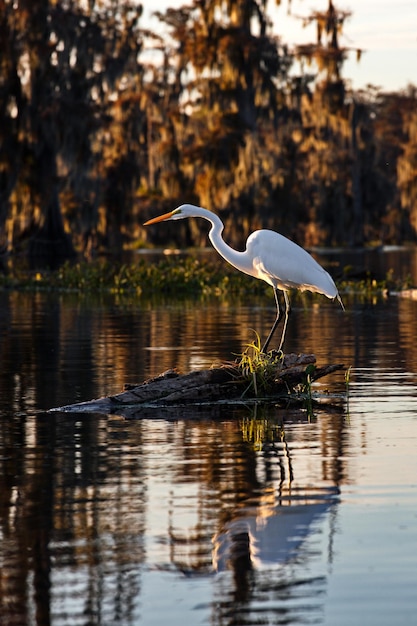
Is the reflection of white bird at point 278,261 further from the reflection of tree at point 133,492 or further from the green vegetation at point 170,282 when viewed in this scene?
the green vegetation at point 170,282

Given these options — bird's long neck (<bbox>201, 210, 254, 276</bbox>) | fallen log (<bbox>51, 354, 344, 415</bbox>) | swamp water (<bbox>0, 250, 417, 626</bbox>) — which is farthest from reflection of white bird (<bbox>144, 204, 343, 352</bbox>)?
fallen log (<bbox>51, 354, 344, 415</bbox>)

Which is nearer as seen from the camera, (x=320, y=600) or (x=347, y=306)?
(x=320, y=600)

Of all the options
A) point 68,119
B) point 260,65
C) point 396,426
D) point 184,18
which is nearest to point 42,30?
point 68,119

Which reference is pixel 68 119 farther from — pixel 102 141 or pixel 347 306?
pixel 347 306

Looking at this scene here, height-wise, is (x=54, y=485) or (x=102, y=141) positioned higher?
(x=102, y=141)

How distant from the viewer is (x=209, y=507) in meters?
7.48

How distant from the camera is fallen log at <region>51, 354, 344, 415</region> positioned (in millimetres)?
11828

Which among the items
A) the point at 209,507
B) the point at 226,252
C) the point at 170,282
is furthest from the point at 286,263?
the point at 170,282

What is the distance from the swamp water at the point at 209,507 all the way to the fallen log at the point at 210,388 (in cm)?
A: 20

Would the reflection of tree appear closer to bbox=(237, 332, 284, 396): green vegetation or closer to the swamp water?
the swamp water

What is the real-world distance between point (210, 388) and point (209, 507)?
4.67m

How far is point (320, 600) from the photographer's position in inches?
220

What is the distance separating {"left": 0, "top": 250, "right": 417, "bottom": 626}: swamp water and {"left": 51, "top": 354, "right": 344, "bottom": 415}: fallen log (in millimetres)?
200

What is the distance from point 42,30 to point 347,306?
2136 centimetres
